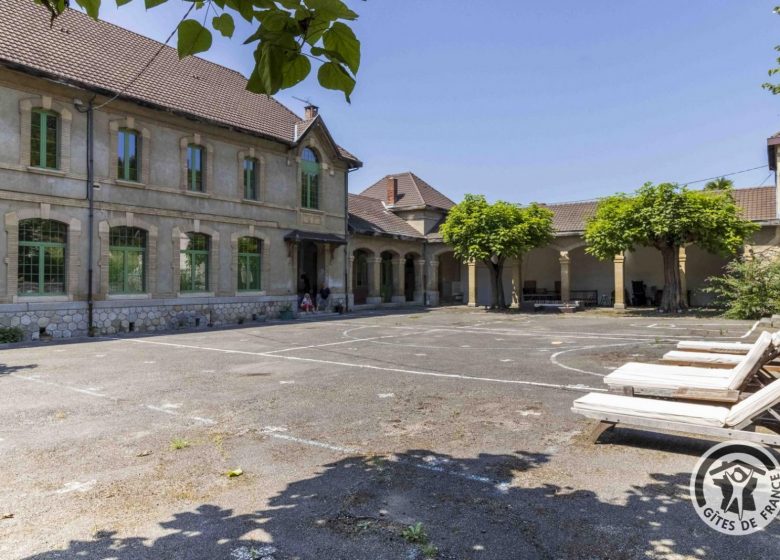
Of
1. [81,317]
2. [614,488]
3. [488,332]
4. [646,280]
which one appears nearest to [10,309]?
[81,317]

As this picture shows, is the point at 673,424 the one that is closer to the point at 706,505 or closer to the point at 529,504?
the point at 706,505

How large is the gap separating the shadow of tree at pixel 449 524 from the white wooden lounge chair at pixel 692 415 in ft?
1.64

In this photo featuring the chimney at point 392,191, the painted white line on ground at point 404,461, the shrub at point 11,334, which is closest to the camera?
the painted white line on ground at point 404,461

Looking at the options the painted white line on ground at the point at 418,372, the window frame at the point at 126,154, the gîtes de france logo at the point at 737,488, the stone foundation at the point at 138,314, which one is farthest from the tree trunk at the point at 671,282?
the window frame at the point at 126,154

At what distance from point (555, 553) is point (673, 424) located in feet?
7.03

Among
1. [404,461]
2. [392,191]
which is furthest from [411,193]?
[404,461]

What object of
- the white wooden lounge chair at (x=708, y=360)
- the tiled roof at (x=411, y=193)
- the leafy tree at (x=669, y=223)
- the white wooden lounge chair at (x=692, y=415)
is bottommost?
the white wooden lounge chair at (x=692, y=415)

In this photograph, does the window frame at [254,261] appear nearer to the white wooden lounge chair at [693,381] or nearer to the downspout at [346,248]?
the downspout at [346,248]

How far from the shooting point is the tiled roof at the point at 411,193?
3525 centimetres

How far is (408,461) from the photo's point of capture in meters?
4.62

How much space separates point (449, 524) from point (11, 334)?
49.6 ft

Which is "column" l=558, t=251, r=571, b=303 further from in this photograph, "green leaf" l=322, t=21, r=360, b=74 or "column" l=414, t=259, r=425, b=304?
"green leaf" l=322, t=21, r=360, b=74

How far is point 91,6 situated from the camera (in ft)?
7.70

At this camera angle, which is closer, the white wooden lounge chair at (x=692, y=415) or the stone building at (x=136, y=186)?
the white wooden lounge chair at (x=692, y=415)
